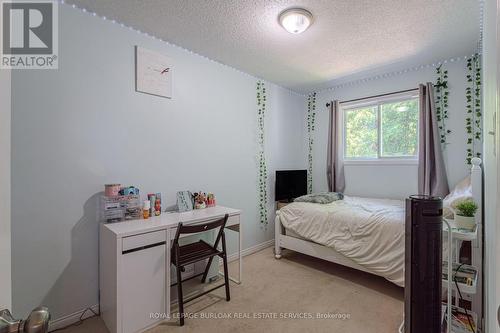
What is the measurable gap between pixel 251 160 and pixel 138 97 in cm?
164

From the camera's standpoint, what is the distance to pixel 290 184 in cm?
372

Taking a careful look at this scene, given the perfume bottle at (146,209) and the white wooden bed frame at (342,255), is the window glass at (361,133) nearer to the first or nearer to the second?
the white wooden bed frame at (342,255)

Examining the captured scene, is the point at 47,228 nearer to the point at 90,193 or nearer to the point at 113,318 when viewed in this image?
the point at 90,193

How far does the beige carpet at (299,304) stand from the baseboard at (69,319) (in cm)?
7

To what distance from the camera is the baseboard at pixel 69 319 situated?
5.78ft

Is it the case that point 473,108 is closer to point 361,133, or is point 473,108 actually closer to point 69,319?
point 361,133

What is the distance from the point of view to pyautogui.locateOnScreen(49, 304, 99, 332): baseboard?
69.4 inches

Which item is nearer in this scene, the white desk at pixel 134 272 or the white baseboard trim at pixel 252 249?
the white desk at pixel 134 272

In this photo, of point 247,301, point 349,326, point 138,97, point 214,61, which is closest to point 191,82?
point 214,61

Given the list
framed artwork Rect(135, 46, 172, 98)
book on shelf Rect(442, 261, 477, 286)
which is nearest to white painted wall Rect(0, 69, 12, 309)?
framed artwork Rect(135, 46, 172, 98)

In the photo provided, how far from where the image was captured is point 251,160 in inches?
131

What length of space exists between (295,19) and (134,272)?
2372 millimetres

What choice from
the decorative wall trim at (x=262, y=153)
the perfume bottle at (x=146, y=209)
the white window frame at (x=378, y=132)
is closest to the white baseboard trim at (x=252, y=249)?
the decorative wall trim at (x=262, y=153)

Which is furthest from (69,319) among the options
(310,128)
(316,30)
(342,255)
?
(310,128)
